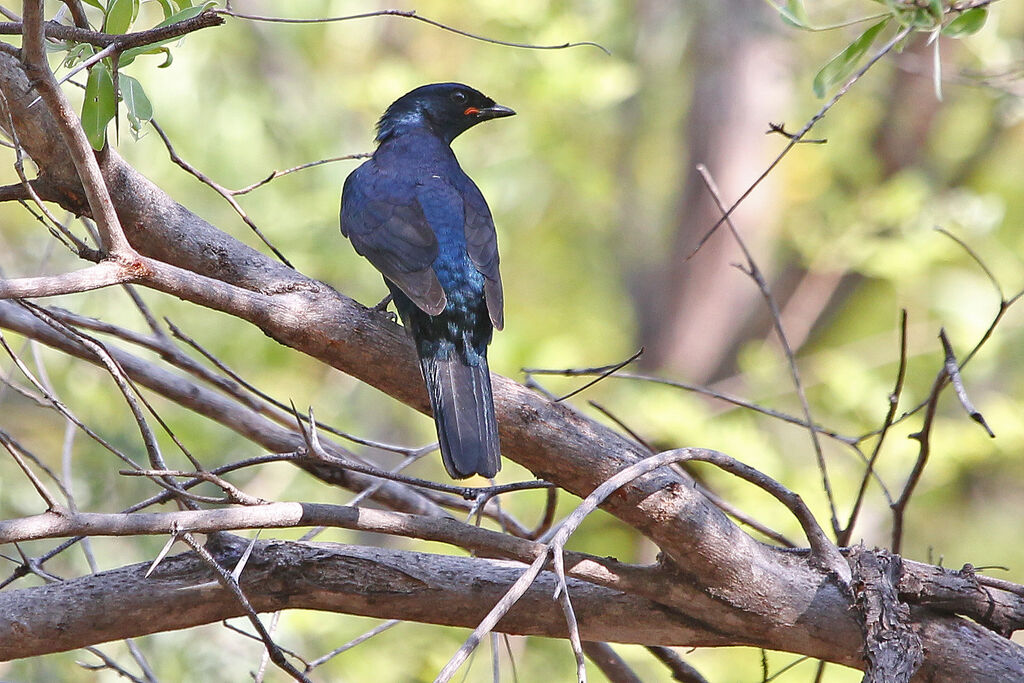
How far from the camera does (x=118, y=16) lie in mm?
2004

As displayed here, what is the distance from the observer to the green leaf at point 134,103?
2121mm

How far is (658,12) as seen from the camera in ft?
32.7

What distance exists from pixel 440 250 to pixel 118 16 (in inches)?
62.1

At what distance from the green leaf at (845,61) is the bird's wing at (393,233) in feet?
4.06

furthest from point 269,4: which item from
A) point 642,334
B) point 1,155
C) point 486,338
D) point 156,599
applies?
point 156,599

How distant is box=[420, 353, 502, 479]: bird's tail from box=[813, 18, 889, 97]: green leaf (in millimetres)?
1045

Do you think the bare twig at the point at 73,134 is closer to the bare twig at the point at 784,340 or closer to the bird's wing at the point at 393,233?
the bird's wing at the point at 393,233

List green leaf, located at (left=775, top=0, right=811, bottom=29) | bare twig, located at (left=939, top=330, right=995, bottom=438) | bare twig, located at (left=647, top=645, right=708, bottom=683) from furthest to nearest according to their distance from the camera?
1. bare twig, located at (left=647, top=645, right=708, bottom=683)
2. green leaf, located at (left=775, top=0, right=811, bottom=29)
3. bare twig, located at (left=939, top=330, right=995, bottom=438)

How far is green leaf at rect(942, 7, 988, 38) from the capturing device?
6.57ft

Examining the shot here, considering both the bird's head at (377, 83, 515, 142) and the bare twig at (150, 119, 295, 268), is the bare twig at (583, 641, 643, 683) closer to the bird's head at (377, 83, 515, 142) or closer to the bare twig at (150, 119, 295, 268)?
the bare twig at (150, 119, 295, 268)

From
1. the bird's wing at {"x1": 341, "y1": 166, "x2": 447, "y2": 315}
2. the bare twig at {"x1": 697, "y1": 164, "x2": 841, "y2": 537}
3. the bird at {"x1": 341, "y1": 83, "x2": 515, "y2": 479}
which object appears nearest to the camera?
the bird at {"x1": 341, "y1": 83, "x2": 515, "y2": 479}

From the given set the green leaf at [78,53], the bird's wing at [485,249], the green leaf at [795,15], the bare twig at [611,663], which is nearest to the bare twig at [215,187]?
the green leaf at [78,53]

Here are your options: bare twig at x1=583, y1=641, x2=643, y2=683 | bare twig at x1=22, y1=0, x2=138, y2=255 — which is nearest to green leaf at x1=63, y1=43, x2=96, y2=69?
bare twig at x1=22, y1=0, x2=138, y2=255

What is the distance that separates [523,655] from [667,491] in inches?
183
